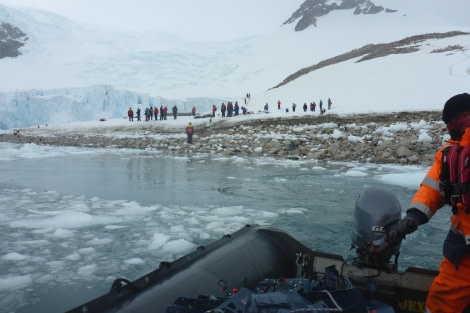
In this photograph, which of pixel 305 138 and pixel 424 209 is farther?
pixel 305 138

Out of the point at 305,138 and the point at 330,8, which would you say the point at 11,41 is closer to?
the point at 305,138

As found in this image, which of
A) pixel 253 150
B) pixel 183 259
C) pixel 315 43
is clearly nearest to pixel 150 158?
pixel 253 150

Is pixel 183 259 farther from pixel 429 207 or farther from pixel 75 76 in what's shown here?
pixel 75 76

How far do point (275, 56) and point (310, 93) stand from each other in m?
30.5

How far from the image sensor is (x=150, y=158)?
15945mm

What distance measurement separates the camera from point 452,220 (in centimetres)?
223

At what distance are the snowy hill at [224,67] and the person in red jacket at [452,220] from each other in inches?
734

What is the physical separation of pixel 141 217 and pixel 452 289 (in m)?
5.02

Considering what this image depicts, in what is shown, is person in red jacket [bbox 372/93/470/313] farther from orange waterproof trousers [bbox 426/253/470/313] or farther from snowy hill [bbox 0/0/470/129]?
snowy hill [bbox 0/0/470/129]

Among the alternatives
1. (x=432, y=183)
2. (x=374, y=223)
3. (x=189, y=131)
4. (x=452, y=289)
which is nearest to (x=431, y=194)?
(x=432, y=183)

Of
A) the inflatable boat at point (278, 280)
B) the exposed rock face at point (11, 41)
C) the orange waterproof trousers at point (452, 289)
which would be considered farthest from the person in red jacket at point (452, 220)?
A: the exposed rock face at point (11, 41)

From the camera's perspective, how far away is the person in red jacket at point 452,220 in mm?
2100

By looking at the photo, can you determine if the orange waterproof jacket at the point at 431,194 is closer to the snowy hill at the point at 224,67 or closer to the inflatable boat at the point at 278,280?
the inflatable boat at the point at 278,280

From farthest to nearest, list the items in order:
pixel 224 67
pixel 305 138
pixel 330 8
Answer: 1. pixel 330 8
2. pixel 224 67
3. pixel 305 138
